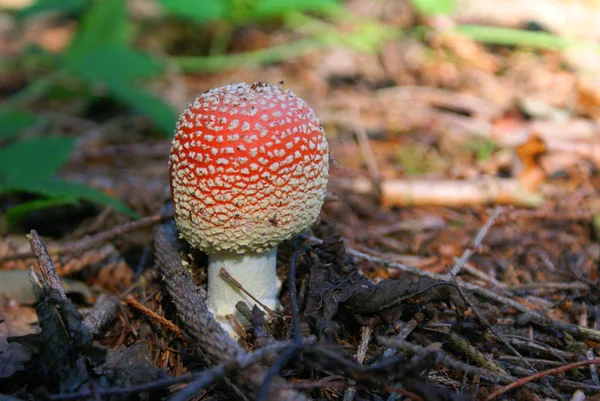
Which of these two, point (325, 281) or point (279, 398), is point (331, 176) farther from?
point (279, 398)

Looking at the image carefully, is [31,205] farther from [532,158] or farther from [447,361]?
[532,158]

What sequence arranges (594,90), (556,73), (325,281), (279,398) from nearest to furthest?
(279,398) → (325,281) → (594,90) → (556,73)

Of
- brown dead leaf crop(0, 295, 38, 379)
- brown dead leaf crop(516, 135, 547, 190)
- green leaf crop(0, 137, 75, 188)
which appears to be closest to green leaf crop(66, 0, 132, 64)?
green leaf crop(0, 137, 75, 188)

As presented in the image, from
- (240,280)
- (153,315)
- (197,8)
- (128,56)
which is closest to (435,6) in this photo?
(197,8)

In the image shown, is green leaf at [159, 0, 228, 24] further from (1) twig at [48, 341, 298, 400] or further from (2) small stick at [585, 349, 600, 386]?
(2) small stick at [585, 349, 600, 386]

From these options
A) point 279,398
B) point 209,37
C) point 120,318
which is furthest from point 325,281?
point 209,37

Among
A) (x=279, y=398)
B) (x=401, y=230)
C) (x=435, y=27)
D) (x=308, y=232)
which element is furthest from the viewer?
(x=435, y=27)

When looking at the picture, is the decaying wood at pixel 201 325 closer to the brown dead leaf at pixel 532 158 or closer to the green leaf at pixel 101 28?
the brown dead leaf at pixel 532 158
